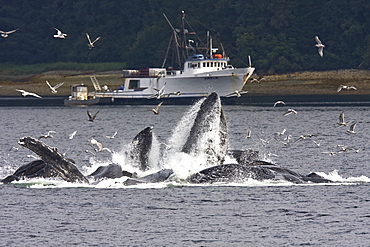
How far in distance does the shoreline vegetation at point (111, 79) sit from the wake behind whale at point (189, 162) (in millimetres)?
87379

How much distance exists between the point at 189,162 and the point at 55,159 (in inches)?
182

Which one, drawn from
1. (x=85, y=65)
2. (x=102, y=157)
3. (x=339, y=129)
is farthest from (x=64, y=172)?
(x=85, y=65)

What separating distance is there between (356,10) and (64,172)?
339 feet

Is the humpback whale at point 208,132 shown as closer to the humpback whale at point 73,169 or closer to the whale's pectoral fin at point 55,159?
the humpback whale at point 73,169

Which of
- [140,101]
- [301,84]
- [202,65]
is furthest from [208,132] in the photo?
[301,84]

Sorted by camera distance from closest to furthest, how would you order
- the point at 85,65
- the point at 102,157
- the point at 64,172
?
the point at 64,172
the point at 102,157
the point at 85,65

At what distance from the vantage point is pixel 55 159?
92.6ft

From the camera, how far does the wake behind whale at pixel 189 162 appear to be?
2880 cm

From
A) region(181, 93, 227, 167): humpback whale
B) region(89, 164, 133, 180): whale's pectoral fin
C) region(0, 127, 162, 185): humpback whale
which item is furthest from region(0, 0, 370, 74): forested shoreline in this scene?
region(181, 93, 227, 167): humpback whale

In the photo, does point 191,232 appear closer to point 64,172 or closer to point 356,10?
point 64,172

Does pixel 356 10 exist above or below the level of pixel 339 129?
above

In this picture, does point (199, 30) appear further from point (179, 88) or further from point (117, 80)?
point (179, 88)

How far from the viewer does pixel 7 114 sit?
87.2 meters

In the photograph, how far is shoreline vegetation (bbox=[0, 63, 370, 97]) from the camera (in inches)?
4670
